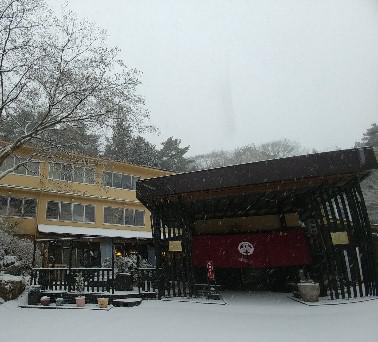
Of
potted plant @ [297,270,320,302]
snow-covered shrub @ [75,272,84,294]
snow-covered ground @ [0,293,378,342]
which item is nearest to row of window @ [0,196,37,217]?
snow-covered shrub @ [75,272,84,294]

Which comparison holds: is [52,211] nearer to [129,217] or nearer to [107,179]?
[107,179]

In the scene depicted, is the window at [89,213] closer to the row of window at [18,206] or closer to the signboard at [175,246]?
the row of window at [18,206]

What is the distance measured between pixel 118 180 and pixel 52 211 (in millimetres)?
6452

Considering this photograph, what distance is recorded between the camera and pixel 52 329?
8.14m

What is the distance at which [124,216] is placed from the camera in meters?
28.7

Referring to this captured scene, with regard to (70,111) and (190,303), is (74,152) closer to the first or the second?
(70,111)

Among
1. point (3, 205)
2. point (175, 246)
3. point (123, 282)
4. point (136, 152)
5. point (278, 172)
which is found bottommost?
point (123, 282)

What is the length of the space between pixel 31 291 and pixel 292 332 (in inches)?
394

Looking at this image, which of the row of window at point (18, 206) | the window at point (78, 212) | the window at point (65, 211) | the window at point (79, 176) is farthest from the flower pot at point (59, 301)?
the window at point (79, 176)

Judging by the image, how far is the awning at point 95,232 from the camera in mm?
23531

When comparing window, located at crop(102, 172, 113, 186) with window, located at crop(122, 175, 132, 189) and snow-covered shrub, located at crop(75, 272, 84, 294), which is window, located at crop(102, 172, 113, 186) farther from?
snow-covered shrub, located at crop(75, 272, 84, 294)

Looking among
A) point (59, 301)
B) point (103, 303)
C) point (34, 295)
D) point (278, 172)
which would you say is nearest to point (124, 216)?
point (34, 295)

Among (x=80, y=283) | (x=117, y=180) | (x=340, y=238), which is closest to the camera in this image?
(x=340, y=238)

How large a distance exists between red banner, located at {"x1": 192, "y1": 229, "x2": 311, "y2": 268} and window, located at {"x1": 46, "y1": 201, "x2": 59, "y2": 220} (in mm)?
14775
